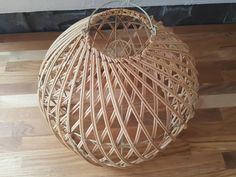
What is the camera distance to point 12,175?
0.90 metres

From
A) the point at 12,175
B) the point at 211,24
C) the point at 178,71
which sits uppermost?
the point at 178,71

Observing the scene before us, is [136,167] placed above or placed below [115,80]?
below

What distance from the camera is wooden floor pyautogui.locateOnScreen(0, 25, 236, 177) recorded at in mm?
912

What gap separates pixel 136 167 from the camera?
0.91m

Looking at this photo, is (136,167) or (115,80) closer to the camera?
(115,80)

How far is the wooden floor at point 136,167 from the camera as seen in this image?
35.9 inches

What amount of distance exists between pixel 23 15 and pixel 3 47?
15cm

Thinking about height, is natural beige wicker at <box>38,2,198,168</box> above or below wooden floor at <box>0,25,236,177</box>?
above

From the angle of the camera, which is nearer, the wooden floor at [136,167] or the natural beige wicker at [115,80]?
the natural beige wicker at [115,80]

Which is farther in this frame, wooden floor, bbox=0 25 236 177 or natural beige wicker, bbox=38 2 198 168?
wooden floor, bbox=0 25 236 177

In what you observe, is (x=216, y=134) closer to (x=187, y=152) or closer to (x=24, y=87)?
(x=187, y=152)

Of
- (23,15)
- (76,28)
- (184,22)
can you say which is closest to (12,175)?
(76,28)

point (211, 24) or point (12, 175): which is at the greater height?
point (211, 24)

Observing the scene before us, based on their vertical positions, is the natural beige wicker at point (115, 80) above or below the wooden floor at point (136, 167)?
above
